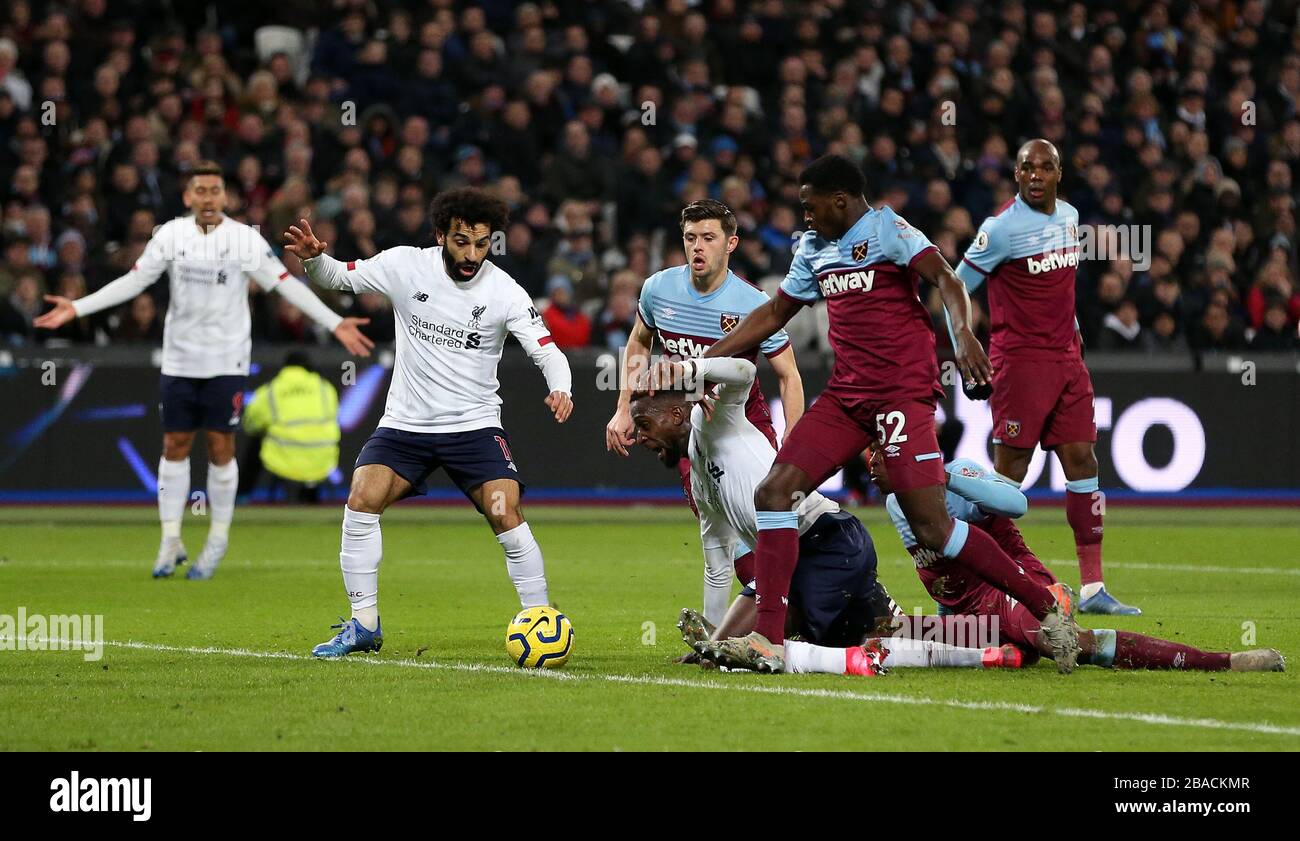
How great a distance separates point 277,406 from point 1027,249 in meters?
8.79

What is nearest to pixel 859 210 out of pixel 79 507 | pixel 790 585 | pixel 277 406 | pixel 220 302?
pixel 790 585

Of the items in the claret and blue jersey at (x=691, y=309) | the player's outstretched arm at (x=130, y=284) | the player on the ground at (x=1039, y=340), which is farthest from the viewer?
the player's outstretched arm at (x=130, y=284)

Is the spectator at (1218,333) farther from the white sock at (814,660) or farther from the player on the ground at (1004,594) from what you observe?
the white sock at (814,660)

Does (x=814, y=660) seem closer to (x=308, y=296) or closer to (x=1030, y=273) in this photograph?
(x=1030, y=273)

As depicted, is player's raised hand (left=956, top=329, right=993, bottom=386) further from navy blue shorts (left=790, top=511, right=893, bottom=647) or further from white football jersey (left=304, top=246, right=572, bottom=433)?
white football jersey (left=304, top=246, right=572, bottom=433)

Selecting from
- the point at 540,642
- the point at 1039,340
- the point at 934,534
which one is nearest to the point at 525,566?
the point at 540,642

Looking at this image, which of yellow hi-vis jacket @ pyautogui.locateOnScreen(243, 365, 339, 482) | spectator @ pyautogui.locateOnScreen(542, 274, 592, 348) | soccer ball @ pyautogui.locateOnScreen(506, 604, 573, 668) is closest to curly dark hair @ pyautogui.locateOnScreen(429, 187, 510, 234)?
soccer ball @ pyautogui.locateOnScreen(506, 604, 573, 668)

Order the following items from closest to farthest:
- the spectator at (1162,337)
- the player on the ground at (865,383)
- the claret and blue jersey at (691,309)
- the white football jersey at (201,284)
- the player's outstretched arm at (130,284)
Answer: the player on the ground at (865,383) < the claret and blue jersey at (691,309) < the player's outstretched arm at (130,284) < the white football jersey at (201,284) < the spectator at (1162,337)

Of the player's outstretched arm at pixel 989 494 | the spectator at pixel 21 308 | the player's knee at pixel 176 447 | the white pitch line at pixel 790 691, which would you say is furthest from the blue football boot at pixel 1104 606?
the spectator at pixel 21 308

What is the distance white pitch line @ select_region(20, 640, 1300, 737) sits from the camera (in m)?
5.94

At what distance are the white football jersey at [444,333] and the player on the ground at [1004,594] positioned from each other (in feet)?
5.49

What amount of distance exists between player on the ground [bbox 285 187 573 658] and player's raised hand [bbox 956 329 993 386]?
1.79 metres

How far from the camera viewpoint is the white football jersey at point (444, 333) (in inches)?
316

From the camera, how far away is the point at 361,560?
26.1 ft
